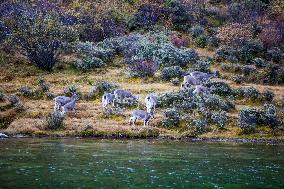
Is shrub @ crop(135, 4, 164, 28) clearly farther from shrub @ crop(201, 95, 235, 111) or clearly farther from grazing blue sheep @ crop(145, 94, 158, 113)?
grazing blue sheep @ crop(145, 94, 158, 113)

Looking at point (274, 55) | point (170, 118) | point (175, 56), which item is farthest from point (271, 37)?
point (170, 118)

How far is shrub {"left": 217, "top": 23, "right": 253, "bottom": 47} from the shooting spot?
63062mm

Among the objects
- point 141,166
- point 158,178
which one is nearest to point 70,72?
point 141,166

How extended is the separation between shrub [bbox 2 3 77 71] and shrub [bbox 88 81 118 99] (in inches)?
364

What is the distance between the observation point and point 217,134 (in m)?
38.5

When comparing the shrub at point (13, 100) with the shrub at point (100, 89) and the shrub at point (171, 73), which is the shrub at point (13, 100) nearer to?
the shrub at point (100, 89)

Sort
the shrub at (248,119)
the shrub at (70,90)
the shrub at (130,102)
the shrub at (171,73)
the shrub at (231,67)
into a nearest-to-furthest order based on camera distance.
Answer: the shrub at (248,119) → the shrub at (130,102) → the shrub at (70,90) → the shrub at (171,73) → the shrub at (231,67)

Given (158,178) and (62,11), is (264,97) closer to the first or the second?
(158,178)

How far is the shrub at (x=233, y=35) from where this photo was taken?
63062mm

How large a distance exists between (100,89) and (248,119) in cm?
1530

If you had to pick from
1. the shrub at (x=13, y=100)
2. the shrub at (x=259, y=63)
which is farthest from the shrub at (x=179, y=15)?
the shrub at (x=13, y=100)

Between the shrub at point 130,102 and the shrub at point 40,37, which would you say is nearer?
the shrub at point 130,102

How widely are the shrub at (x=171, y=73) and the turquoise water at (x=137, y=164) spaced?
56.1 ft

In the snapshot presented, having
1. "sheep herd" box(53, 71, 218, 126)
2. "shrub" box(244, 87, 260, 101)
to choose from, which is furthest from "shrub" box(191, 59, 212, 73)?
"shrub" box(244, 87, 260, 101)
